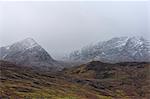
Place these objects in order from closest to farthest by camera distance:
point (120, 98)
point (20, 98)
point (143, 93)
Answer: point (20, 98) → point (120, 98) → point (143, 93)

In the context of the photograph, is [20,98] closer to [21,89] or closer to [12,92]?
[12,92]

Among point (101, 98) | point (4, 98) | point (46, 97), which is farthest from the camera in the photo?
point (101, 98)

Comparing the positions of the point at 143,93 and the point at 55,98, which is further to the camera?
the point at 143,93

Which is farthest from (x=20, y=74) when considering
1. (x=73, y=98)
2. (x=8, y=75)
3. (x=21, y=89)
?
(x=73, y=98)

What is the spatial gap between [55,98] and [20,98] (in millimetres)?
15473

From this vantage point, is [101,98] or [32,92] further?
[101,98]

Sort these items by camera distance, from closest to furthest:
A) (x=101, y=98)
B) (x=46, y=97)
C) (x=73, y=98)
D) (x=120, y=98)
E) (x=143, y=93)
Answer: (x=46, y=97) < (x=73, y=98) < (x=101, y=98) < (x=120, y=98) < (x=143, y=93)

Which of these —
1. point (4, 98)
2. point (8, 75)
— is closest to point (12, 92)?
point (4, 98)

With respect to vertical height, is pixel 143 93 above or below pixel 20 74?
below

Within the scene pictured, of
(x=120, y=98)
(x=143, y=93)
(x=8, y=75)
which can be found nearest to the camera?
(x=120, y=98)

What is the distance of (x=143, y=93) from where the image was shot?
653ft

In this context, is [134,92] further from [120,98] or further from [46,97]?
[46,97]

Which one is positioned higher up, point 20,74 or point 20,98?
point 20,74

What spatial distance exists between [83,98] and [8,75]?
62.3m
